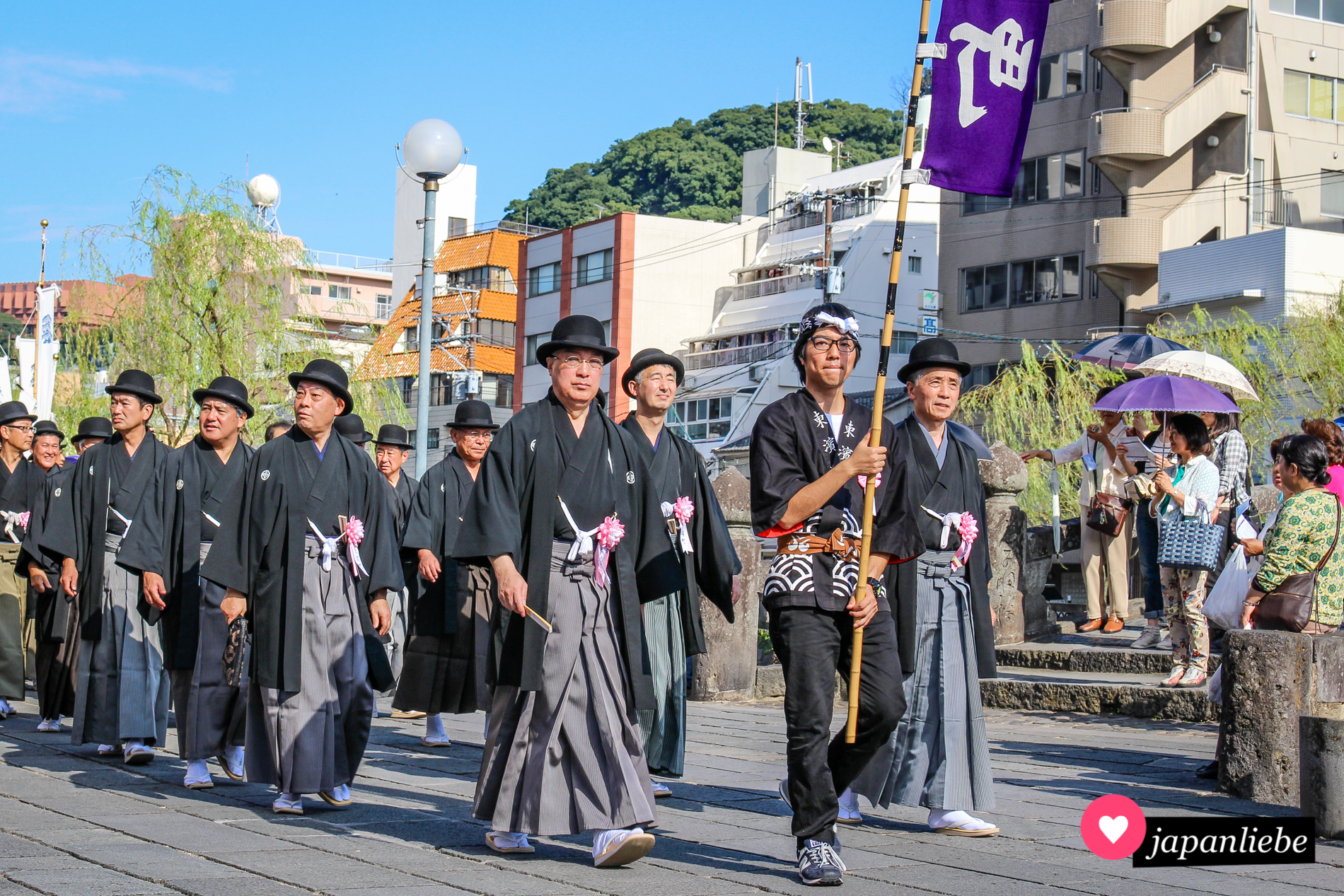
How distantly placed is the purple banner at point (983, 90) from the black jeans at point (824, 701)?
76.2 inches

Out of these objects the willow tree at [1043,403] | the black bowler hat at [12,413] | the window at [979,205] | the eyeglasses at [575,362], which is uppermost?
the window at [979,205]

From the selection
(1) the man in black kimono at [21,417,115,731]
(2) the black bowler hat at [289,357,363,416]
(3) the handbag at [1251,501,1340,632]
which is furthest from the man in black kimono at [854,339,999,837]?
(1) the man in black kimono at [21,417,115,731]

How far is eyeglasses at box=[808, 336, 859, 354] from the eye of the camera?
18.3 feet

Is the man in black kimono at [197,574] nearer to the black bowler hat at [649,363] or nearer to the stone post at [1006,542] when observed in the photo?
the black bowler hat at [649,363]

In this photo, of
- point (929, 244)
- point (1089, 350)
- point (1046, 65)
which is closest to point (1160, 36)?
point (1046, 65)

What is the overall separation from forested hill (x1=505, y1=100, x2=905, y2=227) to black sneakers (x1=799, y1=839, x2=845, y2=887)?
6610cm

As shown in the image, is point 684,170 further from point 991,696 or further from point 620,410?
point 991,696

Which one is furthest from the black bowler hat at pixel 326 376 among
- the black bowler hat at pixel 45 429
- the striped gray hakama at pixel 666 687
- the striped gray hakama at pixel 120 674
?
the black bowler hat at pixel 45 429

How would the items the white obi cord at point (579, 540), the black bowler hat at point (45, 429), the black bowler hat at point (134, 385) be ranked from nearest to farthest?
1. the white obi cord at point (579, 540)
2. the black bowler hat at point (134, 385)
3. the black bowler hat at point (45, 429)

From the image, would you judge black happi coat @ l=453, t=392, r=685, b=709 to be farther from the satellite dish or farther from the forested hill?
the forested hill

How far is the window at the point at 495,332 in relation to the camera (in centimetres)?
6038

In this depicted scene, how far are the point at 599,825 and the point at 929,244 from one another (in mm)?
43693

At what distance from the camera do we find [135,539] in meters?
8.16

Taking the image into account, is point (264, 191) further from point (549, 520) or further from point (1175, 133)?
point (549, 520)
